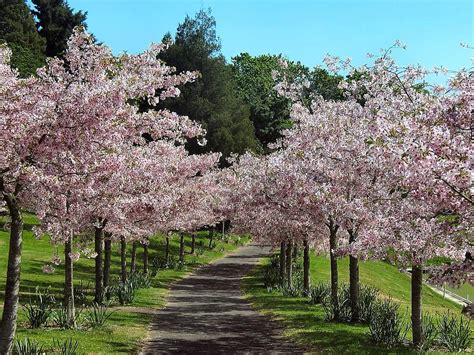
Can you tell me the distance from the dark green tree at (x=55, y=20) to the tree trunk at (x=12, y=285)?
59.4 meters

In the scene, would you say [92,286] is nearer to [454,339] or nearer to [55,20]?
[454,339]

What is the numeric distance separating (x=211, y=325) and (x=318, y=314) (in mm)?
4333

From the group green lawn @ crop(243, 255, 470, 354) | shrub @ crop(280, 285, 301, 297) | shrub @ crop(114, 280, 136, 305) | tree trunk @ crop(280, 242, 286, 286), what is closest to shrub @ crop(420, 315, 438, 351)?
green lawn @ crop(243, 255, 470, 354)

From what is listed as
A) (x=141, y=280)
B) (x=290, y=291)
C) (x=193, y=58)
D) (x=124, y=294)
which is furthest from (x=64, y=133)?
(x=193, y=58)

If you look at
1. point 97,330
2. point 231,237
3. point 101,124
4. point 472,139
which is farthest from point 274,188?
point 231,237

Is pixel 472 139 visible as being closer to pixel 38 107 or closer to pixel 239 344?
pixel 38 107

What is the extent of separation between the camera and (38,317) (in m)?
15.5

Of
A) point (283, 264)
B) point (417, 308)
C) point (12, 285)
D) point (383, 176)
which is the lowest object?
point (283, 264)

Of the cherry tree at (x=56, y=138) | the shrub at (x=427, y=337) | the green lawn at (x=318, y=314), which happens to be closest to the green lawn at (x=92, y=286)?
the cherry tree at (x=56, y=138)

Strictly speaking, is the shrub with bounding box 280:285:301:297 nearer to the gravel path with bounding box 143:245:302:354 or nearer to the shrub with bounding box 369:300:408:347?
the gravel path with bounding box 143:245:302:354

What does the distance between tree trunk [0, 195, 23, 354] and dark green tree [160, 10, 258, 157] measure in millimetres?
49368

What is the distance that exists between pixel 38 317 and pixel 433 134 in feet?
41.3

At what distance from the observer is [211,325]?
18.8 m

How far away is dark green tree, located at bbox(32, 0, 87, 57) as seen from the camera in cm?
6662
